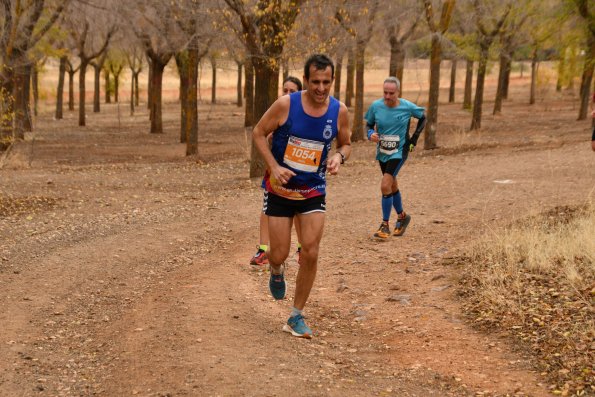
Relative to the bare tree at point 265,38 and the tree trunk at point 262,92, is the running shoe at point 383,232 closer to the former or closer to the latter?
the bare tree at point 265,38

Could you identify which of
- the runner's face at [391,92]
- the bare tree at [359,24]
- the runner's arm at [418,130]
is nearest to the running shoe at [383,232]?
the runner's arm at [418,130]

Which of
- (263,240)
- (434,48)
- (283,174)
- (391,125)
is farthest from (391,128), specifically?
(434,48)

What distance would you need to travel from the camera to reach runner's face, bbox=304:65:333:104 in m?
5.39

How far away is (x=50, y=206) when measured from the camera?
12.5m

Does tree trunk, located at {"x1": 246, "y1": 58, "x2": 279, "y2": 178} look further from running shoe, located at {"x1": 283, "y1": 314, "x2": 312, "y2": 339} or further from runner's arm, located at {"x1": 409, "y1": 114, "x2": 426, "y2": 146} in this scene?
running shoe, located at {"x1": 283, "y1": 314, "x2": 312, "y2": 339}

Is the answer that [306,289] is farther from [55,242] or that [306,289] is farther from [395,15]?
[395,15]

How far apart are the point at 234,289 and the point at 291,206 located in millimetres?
1937

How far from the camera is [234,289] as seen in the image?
736cm

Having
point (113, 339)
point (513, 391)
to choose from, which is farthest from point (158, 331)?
point (513, 391)

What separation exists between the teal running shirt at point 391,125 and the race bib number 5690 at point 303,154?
4.07 m

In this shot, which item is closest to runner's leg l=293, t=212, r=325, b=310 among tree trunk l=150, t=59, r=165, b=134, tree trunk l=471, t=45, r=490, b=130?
tree trunk l=471, t=45, r=490, b=130

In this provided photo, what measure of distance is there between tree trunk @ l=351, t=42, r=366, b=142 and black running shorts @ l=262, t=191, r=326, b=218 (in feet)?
55.0

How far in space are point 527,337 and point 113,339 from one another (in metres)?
3.21

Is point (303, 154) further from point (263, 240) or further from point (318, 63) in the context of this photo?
point (263, 240)
